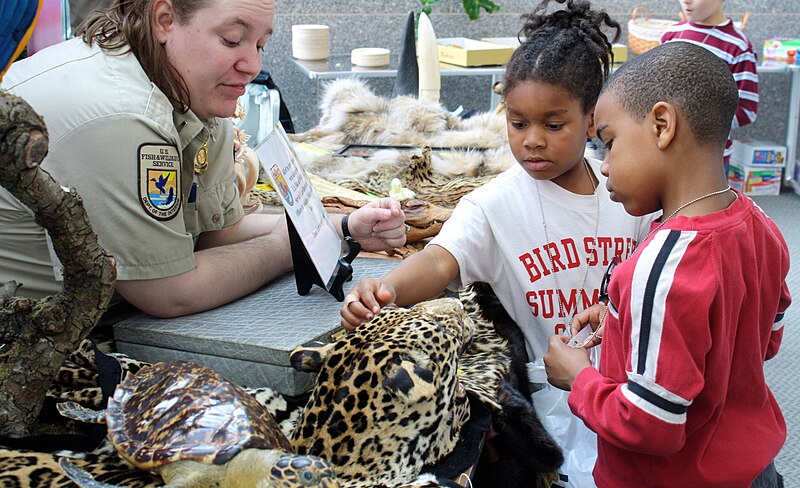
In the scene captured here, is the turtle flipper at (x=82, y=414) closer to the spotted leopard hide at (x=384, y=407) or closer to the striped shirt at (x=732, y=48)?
the spotted leopard hide at (x=384, y=407)

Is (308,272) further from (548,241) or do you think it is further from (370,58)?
(370,58)

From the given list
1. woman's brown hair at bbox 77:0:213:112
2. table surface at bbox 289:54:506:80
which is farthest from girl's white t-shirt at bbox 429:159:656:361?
table surface at bbox 289:54:506:80

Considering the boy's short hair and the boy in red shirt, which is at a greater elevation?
the boy's short hair

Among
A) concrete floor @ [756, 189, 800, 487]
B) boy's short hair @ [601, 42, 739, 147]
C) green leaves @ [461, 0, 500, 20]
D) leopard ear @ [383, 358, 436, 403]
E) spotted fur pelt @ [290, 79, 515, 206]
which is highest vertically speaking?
boy's short hair @ [601, 42, 739, 147]

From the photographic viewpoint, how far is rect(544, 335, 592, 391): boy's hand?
1.42 meters

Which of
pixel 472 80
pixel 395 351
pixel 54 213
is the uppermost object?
pixel 54 213

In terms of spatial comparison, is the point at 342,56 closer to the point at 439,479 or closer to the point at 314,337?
the point at 314,337

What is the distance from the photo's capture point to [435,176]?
2926 mm

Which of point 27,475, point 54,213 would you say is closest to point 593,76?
point 54,213

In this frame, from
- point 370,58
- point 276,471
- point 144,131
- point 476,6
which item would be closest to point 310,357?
point 276,471

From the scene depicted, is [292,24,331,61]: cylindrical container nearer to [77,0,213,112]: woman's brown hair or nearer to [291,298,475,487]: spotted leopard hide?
[77,0,213,112]: woman's brown hair

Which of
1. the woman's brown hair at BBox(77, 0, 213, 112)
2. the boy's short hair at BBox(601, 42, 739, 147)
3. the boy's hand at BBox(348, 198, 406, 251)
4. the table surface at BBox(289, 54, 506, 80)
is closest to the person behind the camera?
the boy's short hair at BBox(601, 42, 739, 147)

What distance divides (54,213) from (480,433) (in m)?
0.76

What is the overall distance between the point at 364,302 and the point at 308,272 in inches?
12.7
